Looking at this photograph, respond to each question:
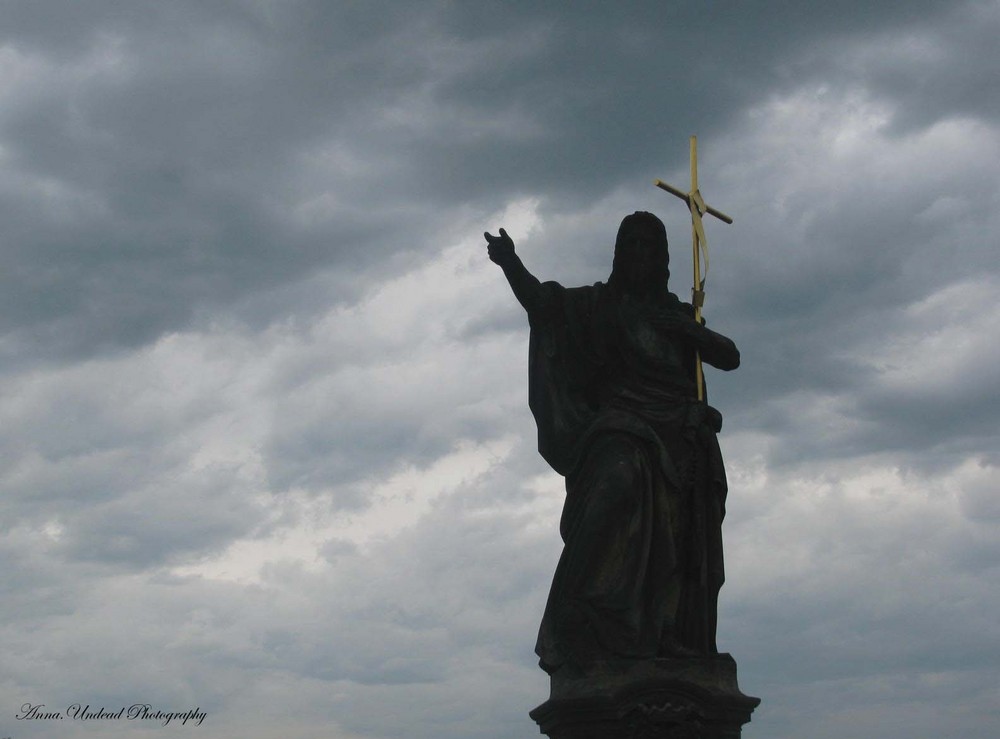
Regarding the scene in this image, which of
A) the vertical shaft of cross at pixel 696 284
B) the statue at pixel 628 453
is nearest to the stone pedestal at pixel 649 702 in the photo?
the statue at pixel 628 453

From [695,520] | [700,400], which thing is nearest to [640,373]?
[700,400]

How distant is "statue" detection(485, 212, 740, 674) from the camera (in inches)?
448

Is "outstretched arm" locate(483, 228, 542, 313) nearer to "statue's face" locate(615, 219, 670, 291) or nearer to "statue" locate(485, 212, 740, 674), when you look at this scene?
"statue" locate(485, 212, 740, 674)

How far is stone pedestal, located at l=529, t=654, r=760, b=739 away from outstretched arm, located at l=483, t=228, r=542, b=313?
136 inches

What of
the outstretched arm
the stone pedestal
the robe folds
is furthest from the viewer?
the outstretched arm

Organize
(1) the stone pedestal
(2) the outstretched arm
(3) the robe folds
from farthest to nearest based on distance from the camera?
1. (2) the outstretched arm
2. (3) the robe folds
3. (1) the stone pedestal

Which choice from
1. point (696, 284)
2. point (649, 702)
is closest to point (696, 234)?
point (696, 284)

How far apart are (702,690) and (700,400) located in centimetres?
273

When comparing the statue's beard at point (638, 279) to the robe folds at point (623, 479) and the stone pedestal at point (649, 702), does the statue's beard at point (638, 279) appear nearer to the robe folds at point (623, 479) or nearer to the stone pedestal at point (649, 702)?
the robe folds at point (623, 479)

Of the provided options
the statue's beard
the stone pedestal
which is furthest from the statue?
the stone pedestal

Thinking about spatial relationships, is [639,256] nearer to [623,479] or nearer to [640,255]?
[640,255]

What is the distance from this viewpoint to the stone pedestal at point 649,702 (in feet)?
35.1

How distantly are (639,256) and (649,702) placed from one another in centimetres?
424

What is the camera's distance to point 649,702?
10727 millimetres
